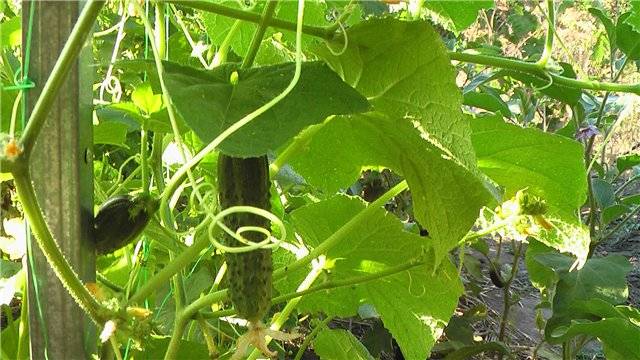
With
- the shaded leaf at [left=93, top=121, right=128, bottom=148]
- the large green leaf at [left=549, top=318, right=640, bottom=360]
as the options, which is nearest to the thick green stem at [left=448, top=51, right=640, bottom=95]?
the shaded leaf at [left=93, top=121, right=128, bottom=148]

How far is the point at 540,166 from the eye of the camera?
0.72 metres

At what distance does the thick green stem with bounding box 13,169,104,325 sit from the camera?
40 cm

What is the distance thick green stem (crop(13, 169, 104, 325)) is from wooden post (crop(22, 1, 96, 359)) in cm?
4

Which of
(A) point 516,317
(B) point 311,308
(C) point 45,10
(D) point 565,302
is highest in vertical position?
(C) point 45,10

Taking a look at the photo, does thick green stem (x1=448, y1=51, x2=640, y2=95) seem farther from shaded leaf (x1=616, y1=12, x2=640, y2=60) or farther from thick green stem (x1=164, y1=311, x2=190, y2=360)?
shaded leaf (x1=616, y1=12, x2=640, y2=60)

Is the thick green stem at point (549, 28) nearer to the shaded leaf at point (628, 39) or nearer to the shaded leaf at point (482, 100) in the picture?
the shaded leaf at point (482, 100)

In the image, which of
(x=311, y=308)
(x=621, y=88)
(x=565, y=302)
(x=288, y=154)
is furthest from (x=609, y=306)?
(x=288, y=154)

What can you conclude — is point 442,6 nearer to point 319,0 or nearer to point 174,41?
point 319,0

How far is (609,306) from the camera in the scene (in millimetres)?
1195

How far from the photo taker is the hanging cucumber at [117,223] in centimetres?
53

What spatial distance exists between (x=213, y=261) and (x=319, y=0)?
42cm

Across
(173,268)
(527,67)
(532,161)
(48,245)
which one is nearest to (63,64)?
(48,245)

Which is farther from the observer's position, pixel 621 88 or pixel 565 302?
pixel 565 302

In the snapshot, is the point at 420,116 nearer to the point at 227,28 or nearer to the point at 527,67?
the point at 527,67
